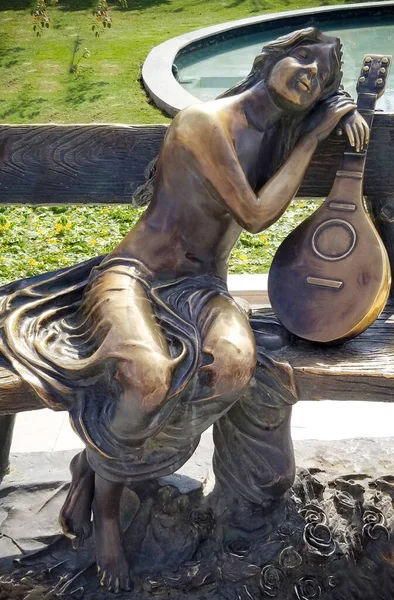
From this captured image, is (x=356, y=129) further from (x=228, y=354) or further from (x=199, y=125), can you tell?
(x=228, y=354)

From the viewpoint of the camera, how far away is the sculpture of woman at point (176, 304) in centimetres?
201

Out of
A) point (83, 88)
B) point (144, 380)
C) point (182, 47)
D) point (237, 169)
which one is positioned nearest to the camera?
point (144, 380)

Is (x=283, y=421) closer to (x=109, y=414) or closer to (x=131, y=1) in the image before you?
(x=109, y=414)

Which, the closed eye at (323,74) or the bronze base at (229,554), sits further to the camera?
the bronze base at (229,554)

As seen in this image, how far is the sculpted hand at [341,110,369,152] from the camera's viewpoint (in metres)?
2.22

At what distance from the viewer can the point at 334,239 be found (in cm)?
232

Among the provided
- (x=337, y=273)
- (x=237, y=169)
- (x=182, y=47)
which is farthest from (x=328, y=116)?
(x=182, y=47)

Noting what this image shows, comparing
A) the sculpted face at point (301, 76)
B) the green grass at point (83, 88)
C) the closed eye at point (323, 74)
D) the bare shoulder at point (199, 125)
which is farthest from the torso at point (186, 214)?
the green grass at point (83, 88)

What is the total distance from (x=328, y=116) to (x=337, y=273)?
Result: 468mm

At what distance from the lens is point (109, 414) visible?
1999 millimetres

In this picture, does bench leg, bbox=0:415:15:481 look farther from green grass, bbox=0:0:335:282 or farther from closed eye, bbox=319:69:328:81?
green grass, bbox=0:0:335:282

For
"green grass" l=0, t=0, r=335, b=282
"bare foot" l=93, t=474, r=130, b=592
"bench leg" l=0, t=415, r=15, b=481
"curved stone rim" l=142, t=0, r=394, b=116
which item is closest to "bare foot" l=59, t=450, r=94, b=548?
"bare foot" l=93, t=474, r=130, b=592

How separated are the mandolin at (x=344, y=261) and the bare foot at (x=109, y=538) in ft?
2.45

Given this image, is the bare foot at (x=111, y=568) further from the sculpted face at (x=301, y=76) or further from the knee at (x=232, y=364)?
the sculpted face at (x=301, y=76)
